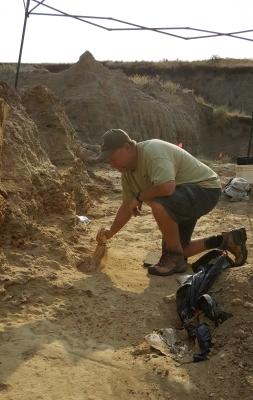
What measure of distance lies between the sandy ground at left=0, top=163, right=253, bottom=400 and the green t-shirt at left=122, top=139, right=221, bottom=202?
739mm

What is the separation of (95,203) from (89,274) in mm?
3470

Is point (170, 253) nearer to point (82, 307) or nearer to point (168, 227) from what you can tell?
point (168, 227)

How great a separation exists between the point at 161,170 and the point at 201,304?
3.80ft

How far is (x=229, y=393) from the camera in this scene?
2.56 metres

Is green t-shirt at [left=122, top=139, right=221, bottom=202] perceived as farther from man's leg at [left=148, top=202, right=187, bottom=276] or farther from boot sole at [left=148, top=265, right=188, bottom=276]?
boot sole at [left=148, top=265, right=188, bottom=276]

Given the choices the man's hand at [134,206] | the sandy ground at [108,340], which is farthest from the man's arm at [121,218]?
the sandy ground at [108,340]

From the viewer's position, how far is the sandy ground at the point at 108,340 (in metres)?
2.53

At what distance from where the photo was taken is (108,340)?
119 inches

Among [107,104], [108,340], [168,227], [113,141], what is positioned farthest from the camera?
[107,104]

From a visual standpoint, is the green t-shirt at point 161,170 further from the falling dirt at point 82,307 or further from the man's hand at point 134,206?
the falling dirt at point 82,307

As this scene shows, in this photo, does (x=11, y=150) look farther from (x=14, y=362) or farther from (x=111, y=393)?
(x=111, y=393)

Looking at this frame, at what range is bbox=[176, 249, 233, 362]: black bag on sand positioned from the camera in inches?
117

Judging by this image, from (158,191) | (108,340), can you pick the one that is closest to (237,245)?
(158,191)

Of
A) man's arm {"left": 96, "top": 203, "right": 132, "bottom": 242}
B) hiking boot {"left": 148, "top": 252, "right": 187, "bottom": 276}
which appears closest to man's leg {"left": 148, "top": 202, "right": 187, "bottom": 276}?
hiking boot {"left": 148, "top": 252, "right": 187, "bottom": 276}
